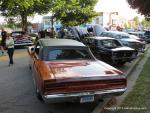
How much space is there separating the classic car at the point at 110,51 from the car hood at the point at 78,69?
5.48m

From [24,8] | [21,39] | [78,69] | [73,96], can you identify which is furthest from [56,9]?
[73,96]

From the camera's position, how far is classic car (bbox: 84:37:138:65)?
567 inches

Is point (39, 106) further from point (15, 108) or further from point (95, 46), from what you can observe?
point (95, 46)

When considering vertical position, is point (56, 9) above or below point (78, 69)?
above

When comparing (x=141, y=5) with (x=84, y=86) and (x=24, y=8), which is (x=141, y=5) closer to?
(x=84, y=86)

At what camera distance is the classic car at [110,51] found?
14399 millimetres

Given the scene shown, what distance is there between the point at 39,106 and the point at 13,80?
392cm

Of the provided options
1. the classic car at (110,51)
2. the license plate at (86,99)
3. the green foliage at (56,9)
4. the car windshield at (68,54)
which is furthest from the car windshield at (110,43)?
the green foliage at (56,9)

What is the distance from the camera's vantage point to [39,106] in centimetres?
815

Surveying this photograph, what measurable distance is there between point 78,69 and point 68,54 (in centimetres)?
165

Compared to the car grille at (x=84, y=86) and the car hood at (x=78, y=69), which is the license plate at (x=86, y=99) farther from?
the car hood at (x=78, y=69)

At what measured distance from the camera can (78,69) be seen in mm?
7938

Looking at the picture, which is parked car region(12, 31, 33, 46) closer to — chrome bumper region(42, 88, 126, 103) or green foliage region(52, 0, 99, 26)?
green foliage region(52, 0, 99, 26)

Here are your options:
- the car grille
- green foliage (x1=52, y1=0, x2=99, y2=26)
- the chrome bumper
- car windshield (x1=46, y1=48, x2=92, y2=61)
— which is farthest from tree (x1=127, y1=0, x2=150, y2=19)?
green foliage (x1=52, y1=0, x2=99, y2=26)
